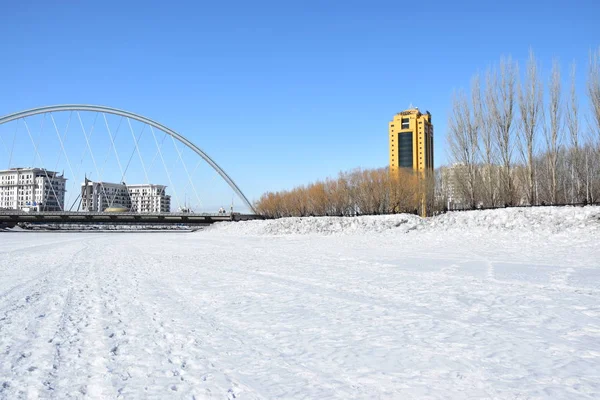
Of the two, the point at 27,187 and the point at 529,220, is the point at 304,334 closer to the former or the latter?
the point at 529,220

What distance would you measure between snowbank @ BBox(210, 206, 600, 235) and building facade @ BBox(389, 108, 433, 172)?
330ft

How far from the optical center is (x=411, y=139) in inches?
5507

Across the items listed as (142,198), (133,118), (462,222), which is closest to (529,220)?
(462,222)

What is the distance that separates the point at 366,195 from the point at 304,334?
57651mm

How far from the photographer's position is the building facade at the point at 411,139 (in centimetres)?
13875

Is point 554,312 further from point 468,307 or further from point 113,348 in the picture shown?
point 113,348

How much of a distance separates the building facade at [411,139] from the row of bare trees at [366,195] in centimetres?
6539

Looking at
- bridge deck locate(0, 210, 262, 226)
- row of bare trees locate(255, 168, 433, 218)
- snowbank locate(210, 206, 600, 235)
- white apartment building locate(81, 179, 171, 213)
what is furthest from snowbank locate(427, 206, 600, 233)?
white apartment building locate(81, 179, 171, 213)

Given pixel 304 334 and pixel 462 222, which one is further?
pixel 462 222

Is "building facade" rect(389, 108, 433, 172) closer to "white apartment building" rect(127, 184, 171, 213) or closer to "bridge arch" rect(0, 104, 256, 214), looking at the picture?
"bridge arch" rect(0, 104, 256, 214)

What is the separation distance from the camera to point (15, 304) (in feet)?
25.0

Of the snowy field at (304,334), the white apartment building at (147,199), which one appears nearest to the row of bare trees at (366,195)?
the snowy field at (304,334)

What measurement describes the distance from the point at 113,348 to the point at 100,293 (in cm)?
421

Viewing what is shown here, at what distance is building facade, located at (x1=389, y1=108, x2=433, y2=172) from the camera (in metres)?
139
